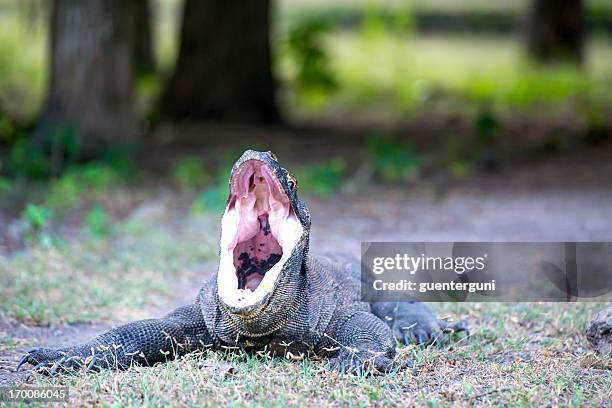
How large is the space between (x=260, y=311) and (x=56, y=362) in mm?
891

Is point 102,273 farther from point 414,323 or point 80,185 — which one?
point 80,185

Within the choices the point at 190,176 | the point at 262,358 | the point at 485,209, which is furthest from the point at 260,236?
the point at 190,176

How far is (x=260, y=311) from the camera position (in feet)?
14.1

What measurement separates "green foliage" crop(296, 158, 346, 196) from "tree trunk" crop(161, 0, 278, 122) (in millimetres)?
3190

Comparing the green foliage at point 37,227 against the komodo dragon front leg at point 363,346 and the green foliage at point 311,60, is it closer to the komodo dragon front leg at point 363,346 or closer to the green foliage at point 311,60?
the komodo dragon front leg at point 363,346

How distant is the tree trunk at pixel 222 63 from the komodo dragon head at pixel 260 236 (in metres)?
8.56

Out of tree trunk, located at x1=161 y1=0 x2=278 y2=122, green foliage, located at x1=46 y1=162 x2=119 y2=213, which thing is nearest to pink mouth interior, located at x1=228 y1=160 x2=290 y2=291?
green foliage, located at x1=46 y1=162 x2=119 y2=213

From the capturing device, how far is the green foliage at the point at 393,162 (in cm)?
1021

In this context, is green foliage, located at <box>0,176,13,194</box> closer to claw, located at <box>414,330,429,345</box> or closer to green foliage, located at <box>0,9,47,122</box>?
green foliage, located at <box>0,9,47,122</box>

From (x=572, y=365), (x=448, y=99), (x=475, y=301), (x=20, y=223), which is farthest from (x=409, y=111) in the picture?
(x=572, y=365)

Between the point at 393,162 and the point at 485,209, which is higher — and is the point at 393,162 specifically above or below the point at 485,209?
above

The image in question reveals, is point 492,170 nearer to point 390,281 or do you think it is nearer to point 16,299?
point 390,281

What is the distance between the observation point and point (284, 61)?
1936 centimetres

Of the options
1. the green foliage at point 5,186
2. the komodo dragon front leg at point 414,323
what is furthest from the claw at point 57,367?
the green foliage at point 5,186
